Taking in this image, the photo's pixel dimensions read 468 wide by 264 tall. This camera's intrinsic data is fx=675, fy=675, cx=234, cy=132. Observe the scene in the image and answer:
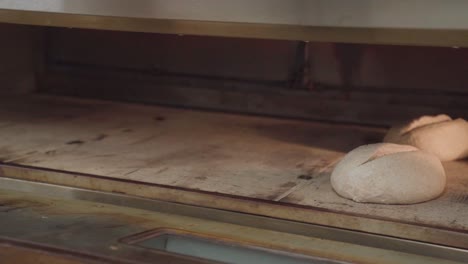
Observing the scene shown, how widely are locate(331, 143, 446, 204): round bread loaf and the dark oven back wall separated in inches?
24.7

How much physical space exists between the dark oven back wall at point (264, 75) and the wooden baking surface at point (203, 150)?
0.07 meters

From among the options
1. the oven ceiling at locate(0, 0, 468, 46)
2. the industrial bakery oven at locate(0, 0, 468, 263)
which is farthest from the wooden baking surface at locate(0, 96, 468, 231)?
the oven ceiling at locate(0, 0, 468, 46)

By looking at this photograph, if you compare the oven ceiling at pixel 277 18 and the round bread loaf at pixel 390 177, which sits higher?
the oven ceiling at pixel 277 18

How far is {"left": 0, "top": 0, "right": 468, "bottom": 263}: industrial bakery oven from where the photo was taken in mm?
1130

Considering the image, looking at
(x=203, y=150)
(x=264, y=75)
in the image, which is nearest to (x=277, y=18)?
(x=203, y=150)

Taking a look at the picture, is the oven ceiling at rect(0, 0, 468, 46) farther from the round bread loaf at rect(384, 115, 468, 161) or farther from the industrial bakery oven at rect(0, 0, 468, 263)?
the round bread loaf at rect(384, 115, 468, 161)

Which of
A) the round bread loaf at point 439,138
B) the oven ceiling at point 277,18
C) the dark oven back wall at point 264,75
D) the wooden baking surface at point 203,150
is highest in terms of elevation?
the oven ceiling at point 277,18

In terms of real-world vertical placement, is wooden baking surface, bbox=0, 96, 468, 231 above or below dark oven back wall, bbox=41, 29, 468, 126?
below

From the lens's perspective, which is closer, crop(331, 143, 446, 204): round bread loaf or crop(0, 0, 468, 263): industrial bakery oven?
crop(0, 0, 468, 263): industrial bakery oven

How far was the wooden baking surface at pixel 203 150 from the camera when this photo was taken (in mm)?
1369

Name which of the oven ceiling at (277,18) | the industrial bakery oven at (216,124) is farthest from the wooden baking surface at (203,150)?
the oven ceiling at (277,18)

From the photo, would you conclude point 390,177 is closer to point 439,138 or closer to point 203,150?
point 439,138

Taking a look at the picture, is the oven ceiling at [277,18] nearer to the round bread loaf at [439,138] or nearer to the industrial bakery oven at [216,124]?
the industrial bakery oven at [216,124]

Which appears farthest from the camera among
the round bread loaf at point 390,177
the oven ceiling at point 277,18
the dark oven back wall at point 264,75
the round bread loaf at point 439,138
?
the dark oven back wall at point 264,75
